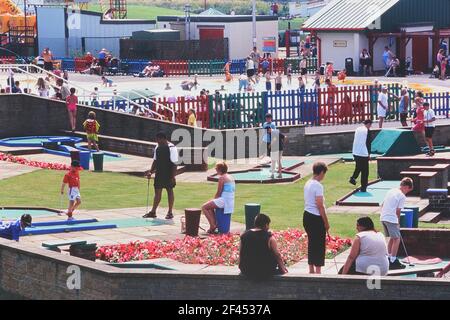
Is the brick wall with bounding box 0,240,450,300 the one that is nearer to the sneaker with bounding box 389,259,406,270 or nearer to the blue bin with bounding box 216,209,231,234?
the sneaker with bounding box 389,259,406,270

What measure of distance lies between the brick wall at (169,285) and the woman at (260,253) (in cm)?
12

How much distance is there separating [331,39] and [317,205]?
47.4m

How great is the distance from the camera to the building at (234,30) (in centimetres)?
7150

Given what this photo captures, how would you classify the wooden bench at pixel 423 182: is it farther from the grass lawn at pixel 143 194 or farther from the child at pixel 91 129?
the child at pixel 91 129

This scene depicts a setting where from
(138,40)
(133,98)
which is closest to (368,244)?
(133,98)

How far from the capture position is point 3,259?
1711 cm

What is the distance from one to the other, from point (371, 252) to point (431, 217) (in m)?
7.74

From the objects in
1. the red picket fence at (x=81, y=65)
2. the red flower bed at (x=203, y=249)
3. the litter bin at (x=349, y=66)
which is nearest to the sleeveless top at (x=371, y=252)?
the red flower bed at (x=203, y=249)

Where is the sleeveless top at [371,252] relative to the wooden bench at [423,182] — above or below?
above

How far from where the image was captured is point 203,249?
1864 centimetres

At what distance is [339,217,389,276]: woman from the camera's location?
1477 cm

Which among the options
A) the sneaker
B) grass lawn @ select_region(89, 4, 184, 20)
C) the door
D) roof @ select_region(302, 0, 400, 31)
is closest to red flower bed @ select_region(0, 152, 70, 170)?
the sneaker

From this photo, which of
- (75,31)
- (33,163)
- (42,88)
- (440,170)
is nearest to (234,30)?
(75,31)

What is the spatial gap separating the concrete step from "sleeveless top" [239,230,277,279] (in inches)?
318
